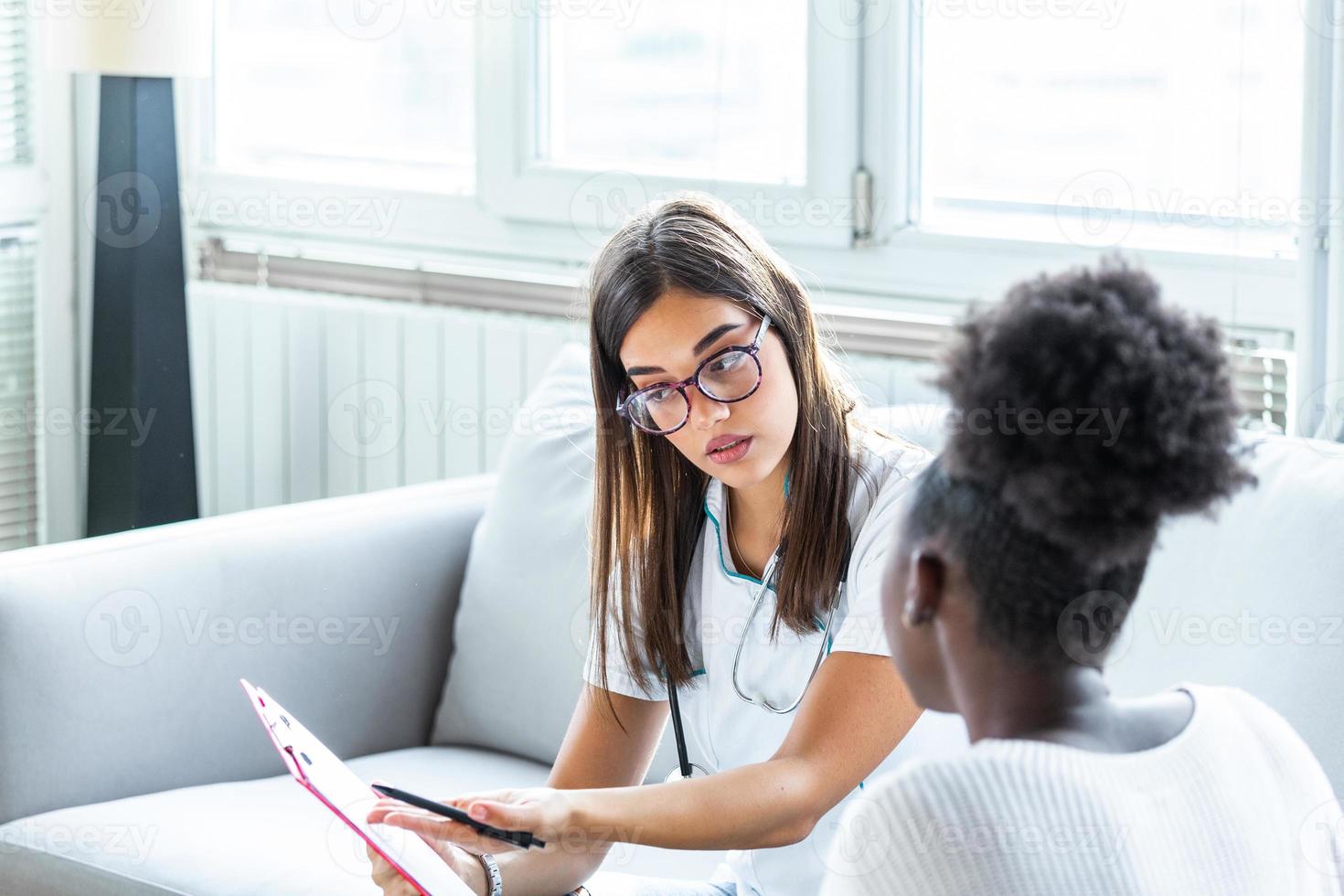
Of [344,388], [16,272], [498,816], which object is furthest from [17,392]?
[498,816]

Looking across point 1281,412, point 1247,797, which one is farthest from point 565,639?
point 1247,797

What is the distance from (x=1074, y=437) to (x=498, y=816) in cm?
58

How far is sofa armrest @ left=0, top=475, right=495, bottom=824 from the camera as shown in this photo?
6.25 feet

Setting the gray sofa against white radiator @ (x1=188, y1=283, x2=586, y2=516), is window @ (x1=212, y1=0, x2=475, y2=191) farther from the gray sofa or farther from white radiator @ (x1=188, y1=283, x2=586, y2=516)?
the gray sofa

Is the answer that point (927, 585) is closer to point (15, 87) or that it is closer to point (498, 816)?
point (498, 816)

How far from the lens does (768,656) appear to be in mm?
1464

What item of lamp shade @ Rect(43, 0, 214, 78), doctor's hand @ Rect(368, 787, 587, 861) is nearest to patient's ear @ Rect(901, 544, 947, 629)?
doctor's hand @ Rect(368, 787, 587, 861)

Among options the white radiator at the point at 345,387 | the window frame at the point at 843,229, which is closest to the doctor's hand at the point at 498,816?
the window frame at the point at 843,229

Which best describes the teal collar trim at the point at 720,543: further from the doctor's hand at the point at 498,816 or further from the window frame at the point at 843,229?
the window frame at the point at 843,229

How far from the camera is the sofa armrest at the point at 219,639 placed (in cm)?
191

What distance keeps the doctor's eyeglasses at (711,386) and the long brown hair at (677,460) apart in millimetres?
53

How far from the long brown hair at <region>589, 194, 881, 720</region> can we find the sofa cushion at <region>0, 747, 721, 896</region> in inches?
15.1

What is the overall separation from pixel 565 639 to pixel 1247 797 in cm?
128

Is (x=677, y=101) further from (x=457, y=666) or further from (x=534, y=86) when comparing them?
(x=457, y=666)
